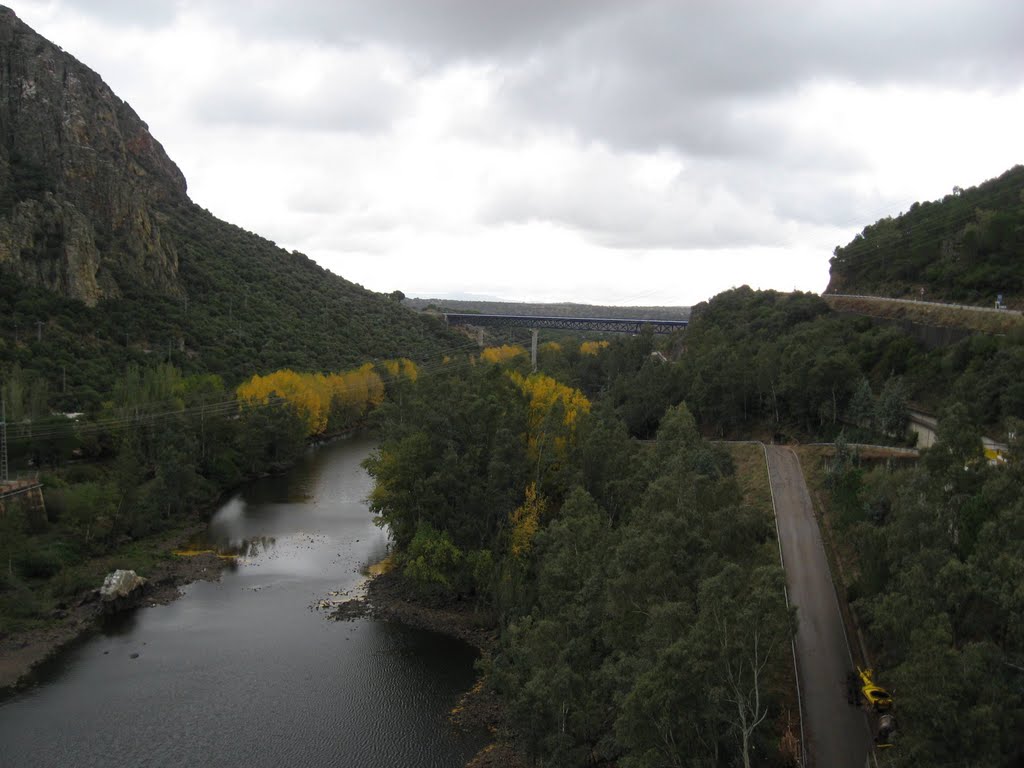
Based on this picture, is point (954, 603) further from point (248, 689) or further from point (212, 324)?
point (212, 324)

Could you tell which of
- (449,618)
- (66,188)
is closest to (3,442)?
(449,618)

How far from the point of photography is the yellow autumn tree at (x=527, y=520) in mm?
25812

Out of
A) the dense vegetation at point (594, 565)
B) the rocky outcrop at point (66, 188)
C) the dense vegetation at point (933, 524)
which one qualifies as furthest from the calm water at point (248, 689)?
the rocky outcrop at point (66, 188)

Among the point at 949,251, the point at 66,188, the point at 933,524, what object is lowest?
the point at 933,524

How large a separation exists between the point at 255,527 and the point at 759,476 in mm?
22771

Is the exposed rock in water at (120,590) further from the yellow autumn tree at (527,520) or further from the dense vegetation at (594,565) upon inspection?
the yellow autumn tree at (527,520)

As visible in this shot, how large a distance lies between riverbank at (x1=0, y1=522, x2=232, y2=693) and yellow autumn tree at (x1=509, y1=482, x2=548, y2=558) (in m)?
12.2

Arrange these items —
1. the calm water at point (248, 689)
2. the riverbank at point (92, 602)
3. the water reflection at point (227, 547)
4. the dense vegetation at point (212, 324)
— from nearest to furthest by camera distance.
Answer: the calm water at point (248, 689) < the riverbank at point (92, 602) < the water reflection at point (227, 547) < the dense vegetation at point (212, 324)

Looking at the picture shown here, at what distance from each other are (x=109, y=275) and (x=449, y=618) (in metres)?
47.6

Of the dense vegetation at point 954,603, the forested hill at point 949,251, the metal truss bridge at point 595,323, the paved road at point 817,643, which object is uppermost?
the forested hill at point 949,251

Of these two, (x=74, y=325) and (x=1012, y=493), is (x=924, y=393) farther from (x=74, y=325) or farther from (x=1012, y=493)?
(x=74, y=325)

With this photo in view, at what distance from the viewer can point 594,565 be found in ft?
61.1

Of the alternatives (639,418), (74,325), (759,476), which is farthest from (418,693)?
(74,325)

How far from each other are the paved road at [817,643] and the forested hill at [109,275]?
121 ft
